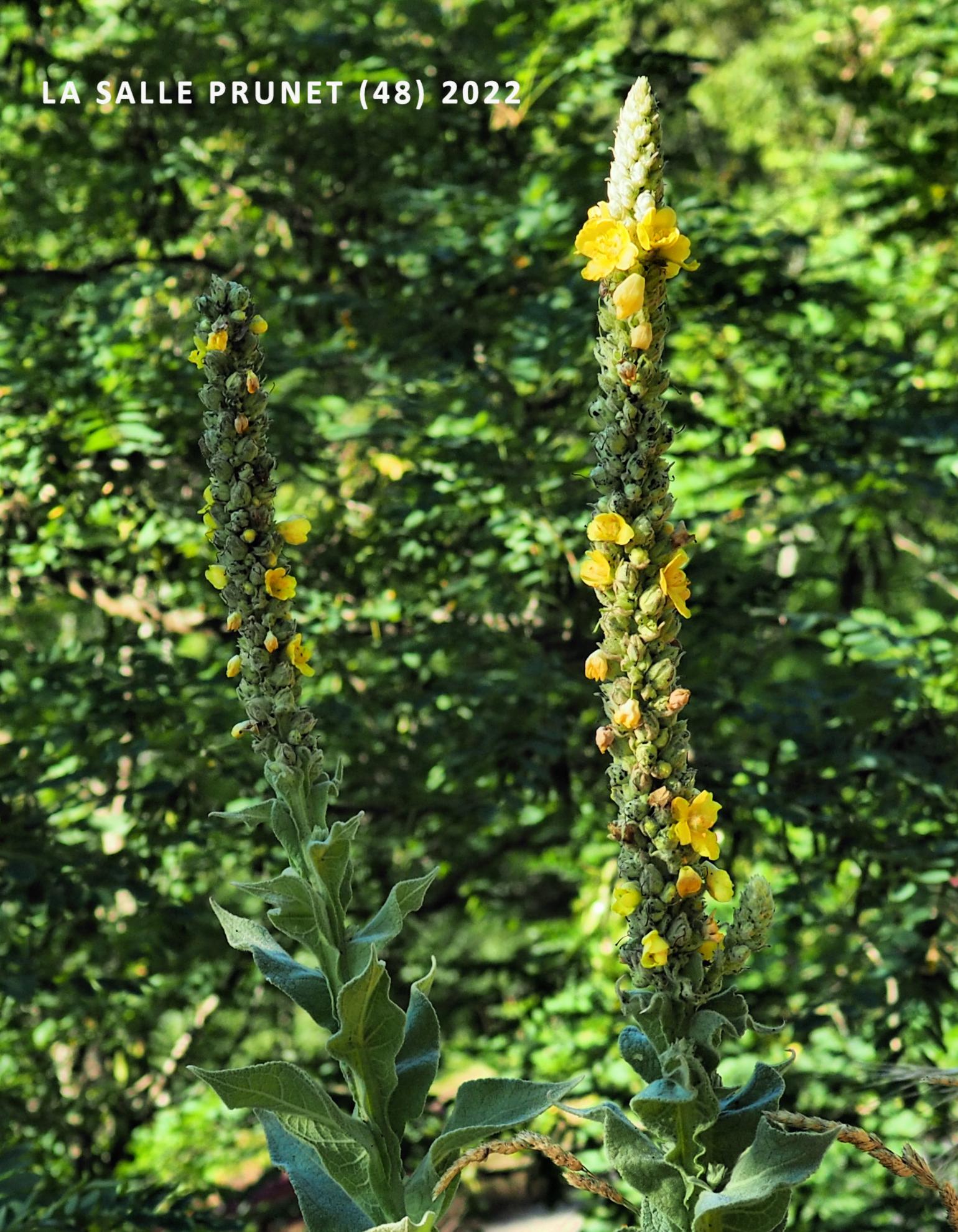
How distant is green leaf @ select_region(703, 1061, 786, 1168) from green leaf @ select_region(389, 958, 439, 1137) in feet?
0.73

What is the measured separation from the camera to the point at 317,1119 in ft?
3.19

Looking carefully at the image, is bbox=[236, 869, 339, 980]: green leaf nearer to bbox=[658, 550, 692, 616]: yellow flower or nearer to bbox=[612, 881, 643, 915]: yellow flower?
bbox=[612, 881, 643, 915]: yellow flower

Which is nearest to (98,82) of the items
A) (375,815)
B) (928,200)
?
(375,815)

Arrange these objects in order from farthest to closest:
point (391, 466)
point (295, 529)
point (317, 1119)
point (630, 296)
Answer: point (391, 466)
point (295, 529)
point (317, 1119)
point (630, 296)

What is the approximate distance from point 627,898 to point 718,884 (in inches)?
2.4

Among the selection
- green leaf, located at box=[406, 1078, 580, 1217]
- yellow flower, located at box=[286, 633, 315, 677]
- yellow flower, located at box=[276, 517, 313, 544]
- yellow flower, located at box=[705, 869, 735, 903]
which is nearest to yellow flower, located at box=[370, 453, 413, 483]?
yellow flower, located at box=[276, 517, 313, 544]

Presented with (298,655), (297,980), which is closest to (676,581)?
(298,655)

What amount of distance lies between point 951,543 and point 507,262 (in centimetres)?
127

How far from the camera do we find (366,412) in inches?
123

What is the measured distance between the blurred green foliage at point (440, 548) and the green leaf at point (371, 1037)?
1.51m

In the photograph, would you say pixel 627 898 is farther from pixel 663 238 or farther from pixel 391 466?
pixel 391 466

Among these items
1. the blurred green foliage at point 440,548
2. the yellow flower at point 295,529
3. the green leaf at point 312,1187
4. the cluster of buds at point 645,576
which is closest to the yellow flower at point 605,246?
the cluster of buds at point 645,576

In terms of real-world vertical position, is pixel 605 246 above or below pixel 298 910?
above

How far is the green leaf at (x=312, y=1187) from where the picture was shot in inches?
38.0
